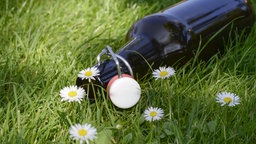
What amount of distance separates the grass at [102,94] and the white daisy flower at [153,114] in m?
0.02

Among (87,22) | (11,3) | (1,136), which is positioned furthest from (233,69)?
(11,3)

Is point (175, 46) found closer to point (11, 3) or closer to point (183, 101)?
point (183, 101)

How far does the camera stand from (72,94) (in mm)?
1448

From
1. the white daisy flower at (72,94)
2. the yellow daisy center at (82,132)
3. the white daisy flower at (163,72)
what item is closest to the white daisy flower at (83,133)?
the yellow daisy center at (82,132)

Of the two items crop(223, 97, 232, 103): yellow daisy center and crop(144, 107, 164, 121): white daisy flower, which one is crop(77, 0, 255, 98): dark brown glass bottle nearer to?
crop(144, 107, 164, 121): white daisy flower

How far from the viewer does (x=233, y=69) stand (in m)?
1.75

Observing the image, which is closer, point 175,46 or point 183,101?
point 183,101

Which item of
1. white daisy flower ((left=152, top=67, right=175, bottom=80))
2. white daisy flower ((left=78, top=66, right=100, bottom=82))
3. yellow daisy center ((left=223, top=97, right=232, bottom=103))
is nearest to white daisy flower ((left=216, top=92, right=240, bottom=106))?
yellow daisy center ((left=223, top=97, right=232, bottom=103))

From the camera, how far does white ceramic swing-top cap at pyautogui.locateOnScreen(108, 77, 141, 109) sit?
1.41 m

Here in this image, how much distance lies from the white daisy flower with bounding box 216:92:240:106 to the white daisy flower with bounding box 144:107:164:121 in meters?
0.18

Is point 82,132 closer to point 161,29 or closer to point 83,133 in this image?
point 83,133

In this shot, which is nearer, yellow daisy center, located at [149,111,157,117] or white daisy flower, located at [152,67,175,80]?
yellow daisy center, located at [149,111,157,117]

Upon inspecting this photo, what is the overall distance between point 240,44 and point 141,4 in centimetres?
53

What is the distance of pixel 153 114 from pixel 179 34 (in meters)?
0.35
